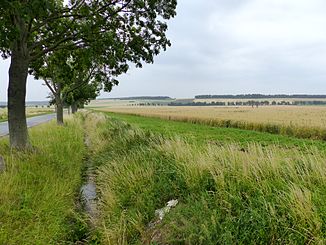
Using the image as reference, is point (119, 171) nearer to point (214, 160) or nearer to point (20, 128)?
point (214, 160)

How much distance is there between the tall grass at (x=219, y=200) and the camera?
3.62 m

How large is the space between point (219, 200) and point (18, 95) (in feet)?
29.5

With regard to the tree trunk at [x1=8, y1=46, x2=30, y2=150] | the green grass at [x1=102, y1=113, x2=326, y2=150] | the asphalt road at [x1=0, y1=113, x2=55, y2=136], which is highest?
the tree trunk at [x1=8, y1=46, x2=30, y2=150]

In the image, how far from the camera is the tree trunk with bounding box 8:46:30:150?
10484 millimetres

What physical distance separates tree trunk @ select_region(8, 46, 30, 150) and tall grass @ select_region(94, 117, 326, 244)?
16.7ft

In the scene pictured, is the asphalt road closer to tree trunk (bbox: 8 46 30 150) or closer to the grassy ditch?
tree trunk (bbox: 8 46 30 150)

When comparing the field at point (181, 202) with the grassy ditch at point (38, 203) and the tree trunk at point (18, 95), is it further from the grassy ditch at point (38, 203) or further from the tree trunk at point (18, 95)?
the tree trunk at point (18, 95)

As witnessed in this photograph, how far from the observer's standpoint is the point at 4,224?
4922 millimetres

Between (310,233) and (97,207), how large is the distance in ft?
15.4

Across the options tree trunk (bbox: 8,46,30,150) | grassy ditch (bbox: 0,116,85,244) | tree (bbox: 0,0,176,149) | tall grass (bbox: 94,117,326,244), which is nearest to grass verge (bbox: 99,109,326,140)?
tree (bbox: 0,0,176,149)

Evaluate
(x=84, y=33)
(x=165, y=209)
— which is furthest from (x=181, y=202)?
(x=84, y=33)

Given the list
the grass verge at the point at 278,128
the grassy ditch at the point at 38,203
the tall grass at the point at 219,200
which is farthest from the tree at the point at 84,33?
the grass verge at the point at 278,128

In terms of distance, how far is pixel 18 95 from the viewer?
1071cm

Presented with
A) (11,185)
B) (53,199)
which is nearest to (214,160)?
(53,199)
